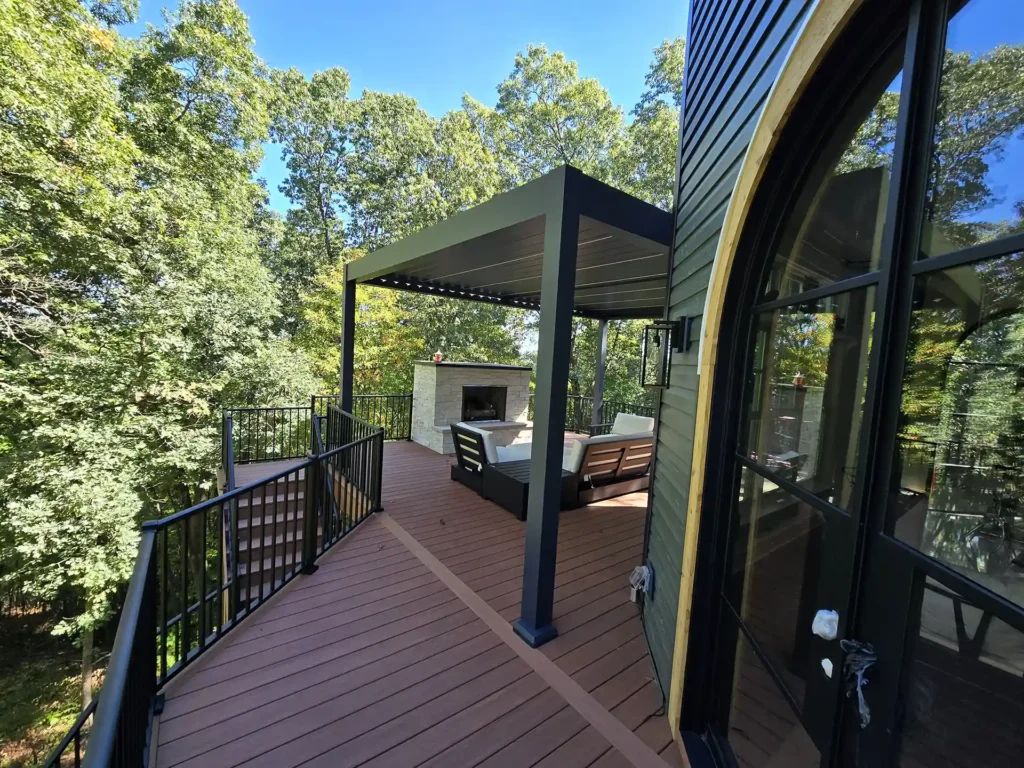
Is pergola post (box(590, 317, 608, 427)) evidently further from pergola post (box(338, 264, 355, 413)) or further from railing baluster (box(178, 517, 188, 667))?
railing baluster (box(178, 517, 188, 667))

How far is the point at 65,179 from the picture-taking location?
645 centimetres

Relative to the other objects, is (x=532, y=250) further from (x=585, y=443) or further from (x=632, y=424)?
(x=632, y=424)

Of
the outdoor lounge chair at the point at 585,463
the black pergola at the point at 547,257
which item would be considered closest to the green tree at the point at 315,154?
the black pergola at the point at 547,257

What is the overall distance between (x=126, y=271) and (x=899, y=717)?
406 inches

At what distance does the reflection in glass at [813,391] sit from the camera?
1053mm

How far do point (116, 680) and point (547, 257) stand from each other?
2.38m

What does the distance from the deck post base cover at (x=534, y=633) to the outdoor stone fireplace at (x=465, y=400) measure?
4500 mm

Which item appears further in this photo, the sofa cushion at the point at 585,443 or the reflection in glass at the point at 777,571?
the sofa cushion at the point at 585,443

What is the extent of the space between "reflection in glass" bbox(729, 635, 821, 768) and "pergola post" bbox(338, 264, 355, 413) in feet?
17.3

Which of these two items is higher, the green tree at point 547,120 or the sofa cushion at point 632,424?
the green tree at point 547,120

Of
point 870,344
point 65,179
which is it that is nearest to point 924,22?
point 870,344

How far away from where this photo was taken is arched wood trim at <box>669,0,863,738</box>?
1074 mm

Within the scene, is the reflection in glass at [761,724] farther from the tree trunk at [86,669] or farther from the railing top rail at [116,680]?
the tree trunk at [86,669]

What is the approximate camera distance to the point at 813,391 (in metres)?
1.26
